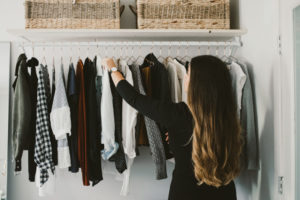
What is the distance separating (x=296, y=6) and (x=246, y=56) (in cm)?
64

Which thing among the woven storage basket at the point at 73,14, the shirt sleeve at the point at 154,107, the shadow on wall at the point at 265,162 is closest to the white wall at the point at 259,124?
Result: the shadow on wall at the point at 265,162

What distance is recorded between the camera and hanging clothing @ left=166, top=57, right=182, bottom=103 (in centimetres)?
197

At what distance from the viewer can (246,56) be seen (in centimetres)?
212

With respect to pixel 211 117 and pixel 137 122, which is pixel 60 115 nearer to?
pixel 137 122

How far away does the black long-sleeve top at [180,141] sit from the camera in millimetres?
1443

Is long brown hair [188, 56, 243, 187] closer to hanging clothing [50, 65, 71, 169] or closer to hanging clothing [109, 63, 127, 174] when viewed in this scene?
hanging clothing [109, 63, 127, 174]

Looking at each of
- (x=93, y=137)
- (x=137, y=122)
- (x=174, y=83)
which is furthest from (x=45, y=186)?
(x=174, y=83)

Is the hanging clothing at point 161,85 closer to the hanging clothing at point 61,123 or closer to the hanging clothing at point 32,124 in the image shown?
the hanging clothing at point 61,123

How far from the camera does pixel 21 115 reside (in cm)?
182

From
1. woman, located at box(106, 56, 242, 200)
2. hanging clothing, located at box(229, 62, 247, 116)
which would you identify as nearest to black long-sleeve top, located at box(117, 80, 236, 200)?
woman, located at box(106, 56, 242, 200)

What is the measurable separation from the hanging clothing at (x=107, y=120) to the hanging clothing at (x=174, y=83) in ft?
1.42

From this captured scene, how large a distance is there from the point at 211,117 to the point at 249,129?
60 centimetres

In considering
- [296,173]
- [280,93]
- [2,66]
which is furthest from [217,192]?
[2,66]

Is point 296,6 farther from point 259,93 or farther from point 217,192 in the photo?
point 217,192
